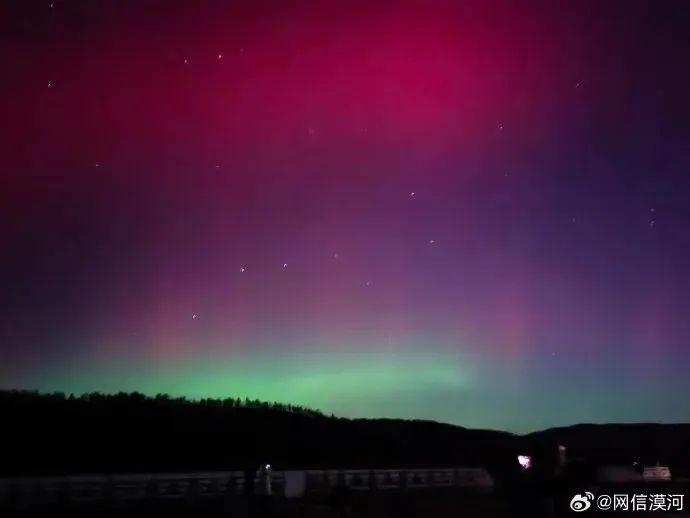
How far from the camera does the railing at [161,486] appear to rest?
2280 centimetres

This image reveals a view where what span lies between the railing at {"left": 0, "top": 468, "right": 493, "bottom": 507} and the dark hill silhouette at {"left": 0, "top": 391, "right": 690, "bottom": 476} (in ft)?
92.6

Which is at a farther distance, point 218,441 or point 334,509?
point 218,441

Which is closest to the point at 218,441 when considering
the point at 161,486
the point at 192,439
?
the point at 192,439

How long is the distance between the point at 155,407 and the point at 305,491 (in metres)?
67.3

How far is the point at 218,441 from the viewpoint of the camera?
274ft

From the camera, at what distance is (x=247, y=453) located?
3093 inches

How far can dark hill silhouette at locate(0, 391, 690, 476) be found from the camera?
6769cm

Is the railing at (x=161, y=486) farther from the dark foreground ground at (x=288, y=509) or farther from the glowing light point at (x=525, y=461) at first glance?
the glowing light point at (x=525, y=461)

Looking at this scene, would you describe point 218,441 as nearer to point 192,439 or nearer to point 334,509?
point 192,439

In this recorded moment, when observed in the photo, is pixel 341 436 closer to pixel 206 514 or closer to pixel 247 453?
pixel 247 453

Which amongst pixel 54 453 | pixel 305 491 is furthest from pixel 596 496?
pixel 54 453

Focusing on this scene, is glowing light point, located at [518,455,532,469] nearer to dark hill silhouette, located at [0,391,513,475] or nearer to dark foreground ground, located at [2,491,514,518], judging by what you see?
dark foreground ground, located at [2,491,514,518]

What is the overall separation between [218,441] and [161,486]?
5855 cm

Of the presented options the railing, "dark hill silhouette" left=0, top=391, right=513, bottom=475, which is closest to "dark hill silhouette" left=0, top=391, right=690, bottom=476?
"dark hill silhouette" left=0, top=391, right=513, bottom=475
